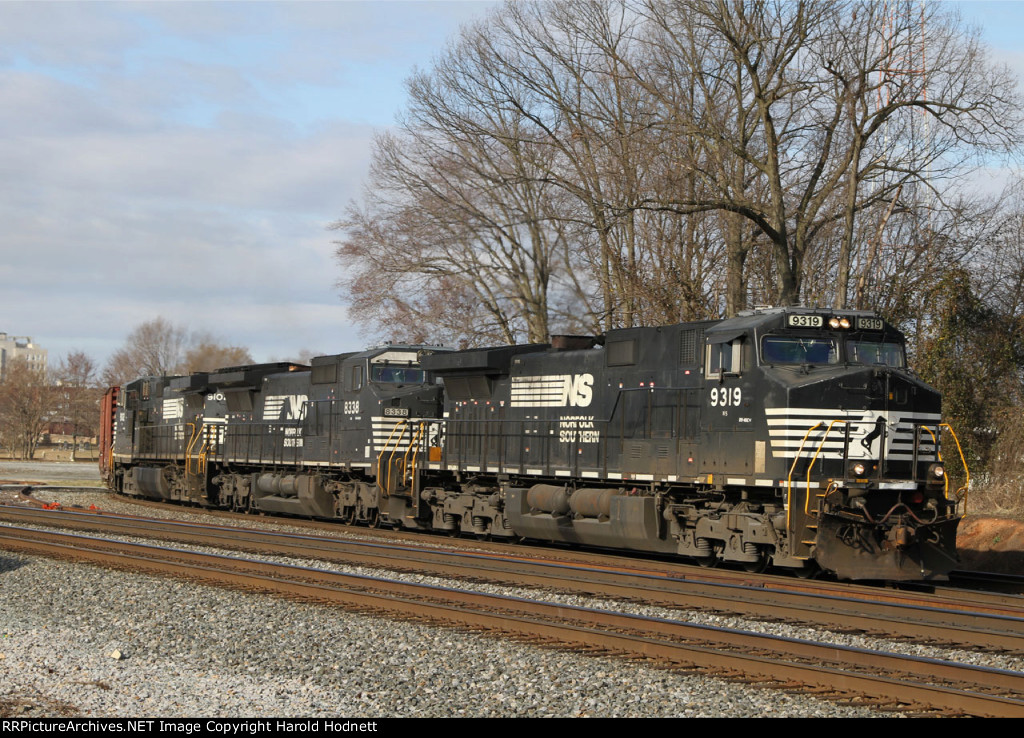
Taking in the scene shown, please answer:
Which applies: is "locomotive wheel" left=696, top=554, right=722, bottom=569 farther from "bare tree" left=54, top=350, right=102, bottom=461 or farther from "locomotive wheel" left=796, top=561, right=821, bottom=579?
"bare tree" left=54, top=350, right=102, bottom=461

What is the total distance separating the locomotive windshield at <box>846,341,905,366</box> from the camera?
13.0 metres

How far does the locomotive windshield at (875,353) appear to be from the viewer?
1305cm

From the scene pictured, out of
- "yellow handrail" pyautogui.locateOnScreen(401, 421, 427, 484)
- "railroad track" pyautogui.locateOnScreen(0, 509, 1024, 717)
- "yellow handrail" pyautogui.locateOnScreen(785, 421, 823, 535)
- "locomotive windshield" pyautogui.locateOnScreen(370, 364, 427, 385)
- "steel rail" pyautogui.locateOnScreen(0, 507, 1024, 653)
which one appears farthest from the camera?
"locomotive windshield" pyautogui.locateOnScreen(370, 364, 427, 385)

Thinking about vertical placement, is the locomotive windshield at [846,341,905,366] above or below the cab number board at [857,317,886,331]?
below

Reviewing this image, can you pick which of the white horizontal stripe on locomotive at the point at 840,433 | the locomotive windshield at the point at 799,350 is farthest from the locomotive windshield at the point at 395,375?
the white horizontal stripe on locomotive at the point at 840,433

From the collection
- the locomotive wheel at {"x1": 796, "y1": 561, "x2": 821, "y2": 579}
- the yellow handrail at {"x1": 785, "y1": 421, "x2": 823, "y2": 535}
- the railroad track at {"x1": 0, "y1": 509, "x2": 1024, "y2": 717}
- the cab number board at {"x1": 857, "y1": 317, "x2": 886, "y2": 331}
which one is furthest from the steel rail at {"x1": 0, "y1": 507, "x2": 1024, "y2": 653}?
the cab number board at {"x1": 857, "y1": 317, "x2": 886, "y2": 331}

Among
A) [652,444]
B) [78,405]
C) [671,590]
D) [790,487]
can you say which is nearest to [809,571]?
[790,487]

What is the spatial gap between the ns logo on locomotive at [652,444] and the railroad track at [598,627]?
1.72 m

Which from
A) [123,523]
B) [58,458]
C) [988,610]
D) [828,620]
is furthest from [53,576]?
[58,458]

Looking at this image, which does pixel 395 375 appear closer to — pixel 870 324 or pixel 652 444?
pixel 652 444

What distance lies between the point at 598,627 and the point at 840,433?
458 centimetres

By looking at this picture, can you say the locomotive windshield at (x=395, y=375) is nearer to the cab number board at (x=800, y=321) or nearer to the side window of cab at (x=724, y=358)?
the side window of cab at (x=724, y=358)

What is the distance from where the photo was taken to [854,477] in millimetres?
12172

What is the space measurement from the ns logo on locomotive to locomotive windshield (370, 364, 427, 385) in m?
0.03
